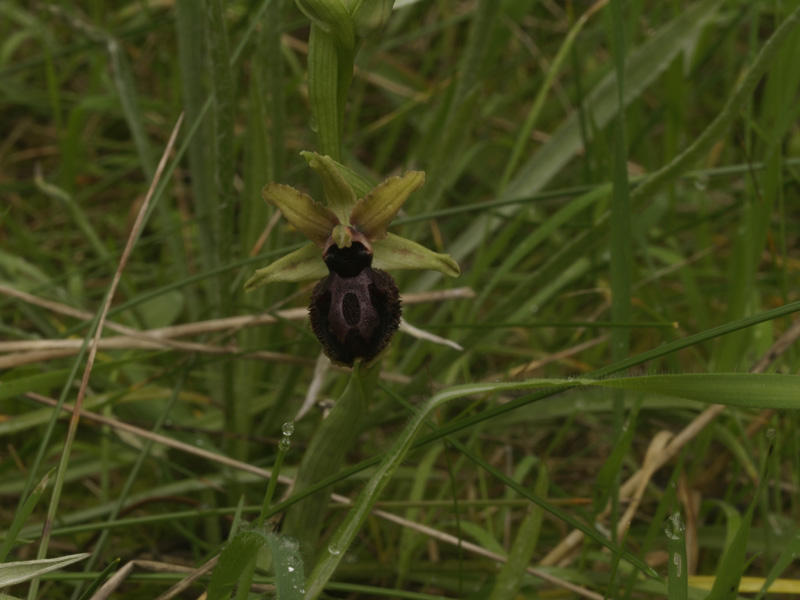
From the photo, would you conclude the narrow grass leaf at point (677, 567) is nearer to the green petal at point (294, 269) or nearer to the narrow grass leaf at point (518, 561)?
the narrow grass leaf at point (518, 561)

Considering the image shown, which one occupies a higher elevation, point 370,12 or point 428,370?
point 370,12

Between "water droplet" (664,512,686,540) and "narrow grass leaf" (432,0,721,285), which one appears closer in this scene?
"water droplet" (664,512,686,540)

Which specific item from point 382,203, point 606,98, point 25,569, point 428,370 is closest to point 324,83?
point 382,203

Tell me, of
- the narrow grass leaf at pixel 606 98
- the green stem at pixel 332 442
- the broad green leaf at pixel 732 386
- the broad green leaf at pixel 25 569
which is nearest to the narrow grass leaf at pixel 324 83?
the green stem at pixel 332 442

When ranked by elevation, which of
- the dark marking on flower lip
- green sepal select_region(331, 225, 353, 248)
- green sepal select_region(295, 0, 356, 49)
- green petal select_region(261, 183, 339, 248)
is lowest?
the dark marking on flower lip

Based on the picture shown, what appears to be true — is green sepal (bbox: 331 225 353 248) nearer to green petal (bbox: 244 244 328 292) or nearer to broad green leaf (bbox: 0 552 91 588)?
green petal (bbox: 244 244 328 292)

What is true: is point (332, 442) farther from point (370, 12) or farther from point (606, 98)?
point (606, 98)

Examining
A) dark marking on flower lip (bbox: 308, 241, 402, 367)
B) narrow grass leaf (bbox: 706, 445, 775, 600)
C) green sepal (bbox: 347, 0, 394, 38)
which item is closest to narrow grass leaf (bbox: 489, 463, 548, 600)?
narrow grass leaf (bbox: 706, 445, 775, 600)
